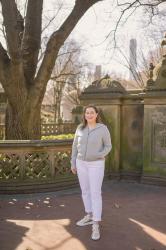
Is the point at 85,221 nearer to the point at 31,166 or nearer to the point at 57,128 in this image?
the point at 31,166

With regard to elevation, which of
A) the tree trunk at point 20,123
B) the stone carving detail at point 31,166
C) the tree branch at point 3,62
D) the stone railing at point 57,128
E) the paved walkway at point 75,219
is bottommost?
the paved walkway at point 75,219

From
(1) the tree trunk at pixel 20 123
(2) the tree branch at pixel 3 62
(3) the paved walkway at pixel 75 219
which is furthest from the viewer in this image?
(1) the tree trunk at pixel 20 123

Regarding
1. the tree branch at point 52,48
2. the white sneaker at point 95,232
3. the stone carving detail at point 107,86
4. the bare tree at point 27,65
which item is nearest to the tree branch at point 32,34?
the bare tree at point 27,65

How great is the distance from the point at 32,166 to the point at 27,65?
3.54m

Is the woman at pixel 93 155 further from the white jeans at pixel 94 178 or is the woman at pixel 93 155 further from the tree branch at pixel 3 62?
the tree branch at pixel 3 62

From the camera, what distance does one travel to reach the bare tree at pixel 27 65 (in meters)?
9.30

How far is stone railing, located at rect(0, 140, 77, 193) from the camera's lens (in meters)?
7.99

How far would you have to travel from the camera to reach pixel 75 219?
Answer: 6102 mm

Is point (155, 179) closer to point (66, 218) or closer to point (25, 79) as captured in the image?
point (66, 218)

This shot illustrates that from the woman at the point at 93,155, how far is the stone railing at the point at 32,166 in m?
2.81

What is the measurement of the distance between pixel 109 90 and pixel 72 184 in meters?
2.68

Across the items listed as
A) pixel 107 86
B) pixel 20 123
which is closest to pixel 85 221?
pixel 107 86

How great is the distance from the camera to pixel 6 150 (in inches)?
315

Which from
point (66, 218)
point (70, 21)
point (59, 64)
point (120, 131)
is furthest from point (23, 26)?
point (59, 64)
